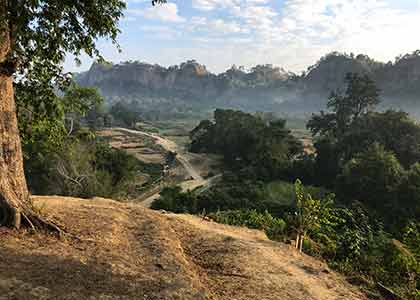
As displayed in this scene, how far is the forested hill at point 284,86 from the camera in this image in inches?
4518

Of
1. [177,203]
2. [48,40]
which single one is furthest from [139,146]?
[48,40]

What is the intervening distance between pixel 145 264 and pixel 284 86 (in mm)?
174512

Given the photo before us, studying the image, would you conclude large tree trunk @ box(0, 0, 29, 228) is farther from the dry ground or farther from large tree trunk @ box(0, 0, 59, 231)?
the dry ground

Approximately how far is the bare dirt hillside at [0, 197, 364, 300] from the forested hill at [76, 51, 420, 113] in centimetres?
11267

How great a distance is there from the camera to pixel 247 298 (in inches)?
238

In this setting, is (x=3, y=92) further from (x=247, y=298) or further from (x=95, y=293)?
(x=247, y=298)

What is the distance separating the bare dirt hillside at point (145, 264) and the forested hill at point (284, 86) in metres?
113

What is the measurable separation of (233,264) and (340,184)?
25849 mm

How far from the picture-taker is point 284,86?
174125 mm

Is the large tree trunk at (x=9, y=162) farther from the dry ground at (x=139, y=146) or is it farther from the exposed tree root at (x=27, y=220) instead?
the dry ground at (x=139, y=146)

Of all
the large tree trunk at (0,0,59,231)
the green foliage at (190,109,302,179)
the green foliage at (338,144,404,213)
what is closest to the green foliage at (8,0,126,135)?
the large tree trunk at (0,0,59,231)

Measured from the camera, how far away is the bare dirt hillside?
5.22 metres

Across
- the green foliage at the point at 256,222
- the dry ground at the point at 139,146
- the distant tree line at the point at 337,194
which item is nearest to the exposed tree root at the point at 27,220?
the distant tree line at the point at 337,194

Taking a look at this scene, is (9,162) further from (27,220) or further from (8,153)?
(27,220)
